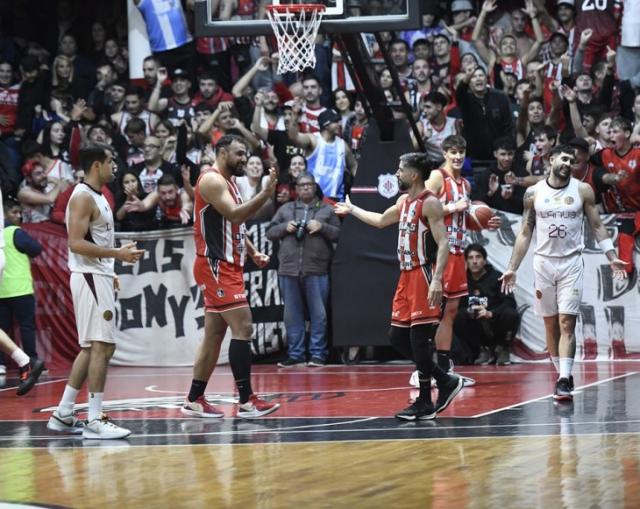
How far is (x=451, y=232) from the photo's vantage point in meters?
12.2

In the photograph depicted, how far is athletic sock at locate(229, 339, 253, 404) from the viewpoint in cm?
1027

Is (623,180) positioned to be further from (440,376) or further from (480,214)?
(440,376)

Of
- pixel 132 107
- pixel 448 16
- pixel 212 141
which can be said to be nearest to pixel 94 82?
pixel 132 107

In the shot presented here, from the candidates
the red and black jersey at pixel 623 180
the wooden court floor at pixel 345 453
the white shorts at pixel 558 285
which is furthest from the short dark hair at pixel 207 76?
the white shorts at pixel 558 285

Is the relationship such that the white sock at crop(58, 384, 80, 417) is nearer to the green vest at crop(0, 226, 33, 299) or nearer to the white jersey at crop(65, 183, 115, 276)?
the white jersey at crop(65, 183, 115, 276)

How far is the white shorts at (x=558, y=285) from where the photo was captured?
11023 mm

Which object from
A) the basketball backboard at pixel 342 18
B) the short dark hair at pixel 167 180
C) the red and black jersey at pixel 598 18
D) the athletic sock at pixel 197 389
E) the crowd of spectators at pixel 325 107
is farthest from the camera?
the red and black jersey at pixel 598 18

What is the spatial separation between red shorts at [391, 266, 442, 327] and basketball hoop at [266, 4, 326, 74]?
142 inches

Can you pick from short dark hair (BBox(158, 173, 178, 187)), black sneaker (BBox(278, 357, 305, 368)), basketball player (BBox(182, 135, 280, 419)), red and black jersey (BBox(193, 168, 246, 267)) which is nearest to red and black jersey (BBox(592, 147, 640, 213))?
black sneaker (BBox(278, 357, 305, 368))

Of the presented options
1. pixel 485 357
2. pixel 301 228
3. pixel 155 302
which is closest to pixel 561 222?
pixel 485 357

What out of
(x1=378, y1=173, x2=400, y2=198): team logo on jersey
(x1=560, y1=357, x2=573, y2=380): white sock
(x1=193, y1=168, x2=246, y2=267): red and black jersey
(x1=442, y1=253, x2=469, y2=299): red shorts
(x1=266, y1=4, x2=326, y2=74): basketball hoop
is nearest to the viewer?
(x1=193, y1=168, x2=246, y2=267): red and black jersey

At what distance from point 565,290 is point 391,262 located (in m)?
4.27

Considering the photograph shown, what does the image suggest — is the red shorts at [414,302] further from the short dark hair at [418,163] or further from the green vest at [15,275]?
the green vest at [15,275]

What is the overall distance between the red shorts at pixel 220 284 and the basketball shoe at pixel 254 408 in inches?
30.2
